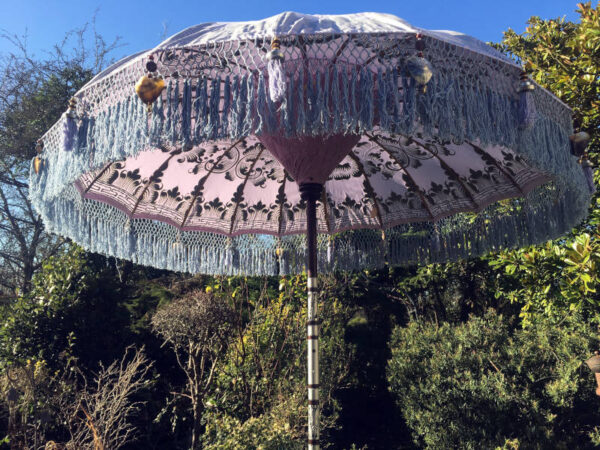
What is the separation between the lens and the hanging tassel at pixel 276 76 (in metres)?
1.60

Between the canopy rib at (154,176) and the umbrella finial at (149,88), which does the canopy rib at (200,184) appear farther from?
the umbrella finial at (149,88)

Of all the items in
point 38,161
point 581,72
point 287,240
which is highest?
point 581,72

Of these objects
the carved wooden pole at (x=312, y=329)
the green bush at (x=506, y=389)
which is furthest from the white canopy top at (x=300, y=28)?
the green bush at (x=506, y=389)

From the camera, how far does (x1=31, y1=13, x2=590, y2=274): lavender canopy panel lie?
166 centimetres

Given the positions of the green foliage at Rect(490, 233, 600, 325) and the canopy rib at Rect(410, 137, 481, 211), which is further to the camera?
the green foliage at Rect(490, 233, 600, 325)

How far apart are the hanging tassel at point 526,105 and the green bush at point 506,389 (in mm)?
4355

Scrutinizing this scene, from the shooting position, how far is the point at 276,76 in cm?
160

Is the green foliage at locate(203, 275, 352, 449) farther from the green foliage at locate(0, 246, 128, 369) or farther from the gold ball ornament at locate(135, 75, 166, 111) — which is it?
the gold ball ornament at locate(135, 75, 166, 111)

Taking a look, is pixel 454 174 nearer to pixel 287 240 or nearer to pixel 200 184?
pixel 287 240

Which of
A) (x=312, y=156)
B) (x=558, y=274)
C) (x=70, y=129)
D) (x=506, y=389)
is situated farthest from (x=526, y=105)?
(x=506, y=389)

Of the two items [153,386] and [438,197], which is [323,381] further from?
[438,197]

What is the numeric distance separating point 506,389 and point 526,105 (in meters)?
4.53

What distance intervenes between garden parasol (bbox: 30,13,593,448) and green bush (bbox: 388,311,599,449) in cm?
311

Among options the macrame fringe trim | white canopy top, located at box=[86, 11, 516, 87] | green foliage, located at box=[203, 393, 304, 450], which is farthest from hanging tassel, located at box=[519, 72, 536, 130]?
green foliage, located at box=[203, 393, 304, 450]
